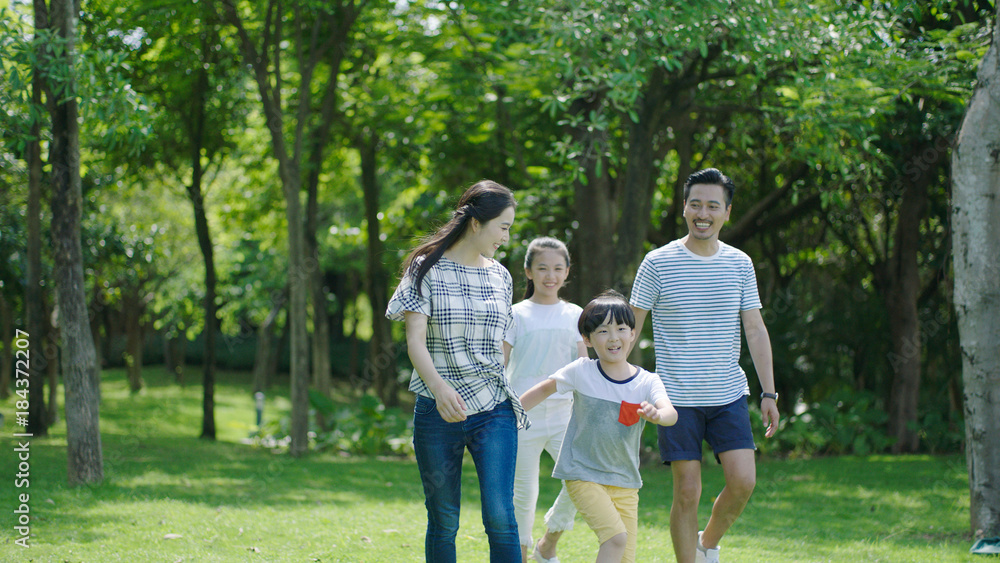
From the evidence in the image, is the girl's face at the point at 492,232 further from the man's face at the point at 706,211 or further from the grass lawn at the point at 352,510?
the grass lawn at the point at 352,510

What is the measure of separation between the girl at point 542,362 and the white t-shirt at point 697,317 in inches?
20.2

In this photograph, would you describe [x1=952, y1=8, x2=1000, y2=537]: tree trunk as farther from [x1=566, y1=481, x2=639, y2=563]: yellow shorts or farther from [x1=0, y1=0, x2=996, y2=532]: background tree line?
[x1=566, y1=481, x2=639, y2=563]: yellow shorts

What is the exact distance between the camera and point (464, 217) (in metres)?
3.38

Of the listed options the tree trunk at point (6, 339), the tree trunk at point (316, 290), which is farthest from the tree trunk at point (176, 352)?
the tree trunk at point (316, 290)

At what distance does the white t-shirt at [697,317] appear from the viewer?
12.9ft

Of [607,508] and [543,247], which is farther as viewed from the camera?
[543,247]

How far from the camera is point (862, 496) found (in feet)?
25.6

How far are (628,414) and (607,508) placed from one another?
15.8 inches

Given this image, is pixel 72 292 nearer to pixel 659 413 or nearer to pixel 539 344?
pixel 539 344

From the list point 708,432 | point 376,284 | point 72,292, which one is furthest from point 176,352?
point 708,432

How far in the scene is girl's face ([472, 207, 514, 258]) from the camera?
132 inches

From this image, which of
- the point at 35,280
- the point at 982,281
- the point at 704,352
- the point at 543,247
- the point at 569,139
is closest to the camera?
the point at 704,352

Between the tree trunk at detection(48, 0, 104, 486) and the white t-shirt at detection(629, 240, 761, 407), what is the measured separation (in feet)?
15.9

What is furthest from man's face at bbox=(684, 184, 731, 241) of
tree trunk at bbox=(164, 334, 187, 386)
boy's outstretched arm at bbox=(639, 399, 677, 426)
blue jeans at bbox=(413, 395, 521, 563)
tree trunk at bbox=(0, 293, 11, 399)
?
tree trunk at bbox=(164, 334, 187, 386)
